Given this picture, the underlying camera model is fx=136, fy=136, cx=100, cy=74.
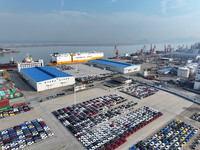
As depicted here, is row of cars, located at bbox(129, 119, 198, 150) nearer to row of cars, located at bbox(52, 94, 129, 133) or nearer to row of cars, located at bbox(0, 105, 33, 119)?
row of cars, located at bbox(52, 94, 129, 133)

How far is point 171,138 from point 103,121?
11.8 m

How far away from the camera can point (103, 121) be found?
26359 mm

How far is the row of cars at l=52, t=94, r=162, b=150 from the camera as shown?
848 inches

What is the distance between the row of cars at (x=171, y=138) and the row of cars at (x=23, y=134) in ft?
48.3

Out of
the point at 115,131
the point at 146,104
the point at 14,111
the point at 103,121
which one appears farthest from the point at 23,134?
the point at 146,104

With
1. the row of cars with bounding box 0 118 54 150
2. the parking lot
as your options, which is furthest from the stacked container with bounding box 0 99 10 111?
the row of cars with bounding box 0 118 54 150

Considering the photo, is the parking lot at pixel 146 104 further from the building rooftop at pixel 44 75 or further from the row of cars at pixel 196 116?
the building rooftop at pixel 44 75

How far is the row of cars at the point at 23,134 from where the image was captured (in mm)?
20203

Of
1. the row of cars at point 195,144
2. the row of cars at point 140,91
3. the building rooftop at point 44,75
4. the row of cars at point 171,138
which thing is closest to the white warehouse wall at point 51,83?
the building rooftop at point 44,75

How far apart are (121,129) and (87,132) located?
6.02m

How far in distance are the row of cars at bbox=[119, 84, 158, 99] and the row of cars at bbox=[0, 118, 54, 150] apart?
82.9ft

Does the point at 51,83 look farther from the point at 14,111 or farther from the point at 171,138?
the point at 171,138

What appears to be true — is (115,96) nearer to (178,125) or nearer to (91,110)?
(91,110)

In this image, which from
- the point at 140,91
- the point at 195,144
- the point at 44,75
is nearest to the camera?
the point at 195,144
